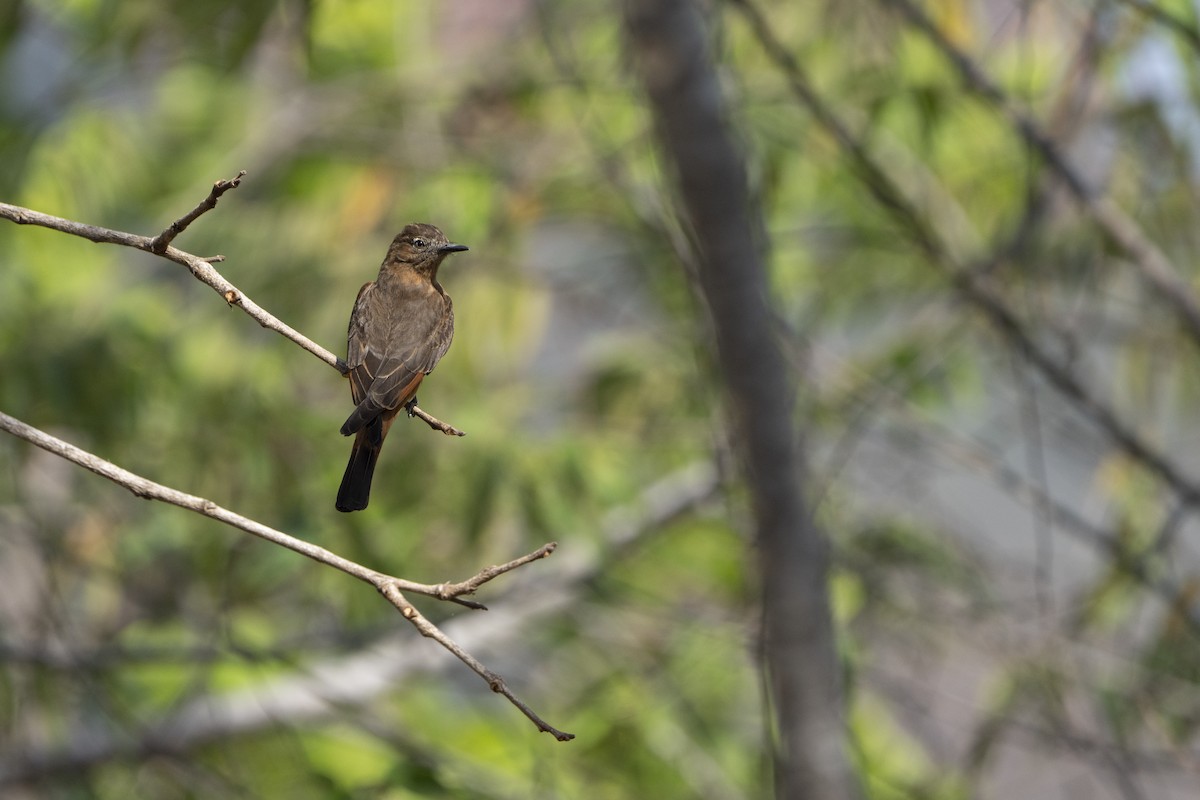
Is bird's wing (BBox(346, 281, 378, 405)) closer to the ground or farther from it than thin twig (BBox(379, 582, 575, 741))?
farther from it

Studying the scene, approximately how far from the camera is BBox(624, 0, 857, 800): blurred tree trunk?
2164 mm

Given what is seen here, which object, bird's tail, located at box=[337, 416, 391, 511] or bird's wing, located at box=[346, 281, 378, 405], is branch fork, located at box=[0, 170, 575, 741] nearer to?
bird's tail, located at box=[337, 416, 391, 511]

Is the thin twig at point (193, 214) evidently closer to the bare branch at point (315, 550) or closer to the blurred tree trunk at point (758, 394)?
the bare branch at point (315, 550)

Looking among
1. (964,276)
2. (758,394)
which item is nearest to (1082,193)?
(964,276)

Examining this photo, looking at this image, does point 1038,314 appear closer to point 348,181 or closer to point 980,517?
point 348,181

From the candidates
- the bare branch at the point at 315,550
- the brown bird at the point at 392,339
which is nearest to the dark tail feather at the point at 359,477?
the brown bird at the point at 392,339

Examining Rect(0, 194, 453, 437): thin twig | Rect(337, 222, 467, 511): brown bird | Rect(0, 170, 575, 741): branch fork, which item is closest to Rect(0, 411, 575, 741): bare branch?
Rect(0, 170, 575, 741): branch fork

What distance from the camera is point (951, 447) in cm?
502

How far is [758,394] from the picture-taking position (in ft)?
7.22

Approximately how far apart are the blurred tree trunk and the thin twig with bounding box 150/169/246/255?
0.71m

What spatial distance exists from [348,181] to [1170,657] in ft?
13.9

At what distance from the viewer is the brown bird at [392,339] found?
2588 mm

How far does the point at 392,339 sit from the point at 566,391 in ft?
14.8

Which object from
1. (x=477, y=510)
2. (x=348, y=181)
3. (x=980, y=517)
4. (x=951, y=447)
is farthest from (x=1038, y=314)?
(x=980, y=517)
